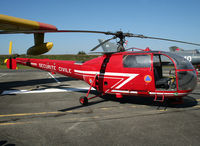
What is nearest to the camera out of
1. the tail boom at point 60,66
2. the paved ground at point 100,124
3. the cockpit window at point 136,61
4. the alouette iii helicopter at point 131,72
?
the paved ground at point 100,124

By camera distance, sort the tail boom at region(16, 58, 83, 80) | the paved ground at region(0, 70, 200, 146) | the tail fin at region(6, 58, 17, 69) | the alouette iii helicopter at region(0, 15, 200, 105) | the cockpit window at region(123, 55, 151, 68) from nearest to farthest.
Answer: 1. the paved ground at region(0, 70, 200, 146)
2. the alouette iii helicopter at region(0, 15, 200, 105)
3. the cockpit window at region(123, 55, 151, 68)
4. the tail boom at region(16, 58, 83, 80)
5. the tail fin at region(6, 58, 17, 69)

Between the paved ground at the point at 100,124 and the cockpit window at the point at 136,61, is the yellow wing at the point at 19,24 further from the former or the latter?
the cockpit window at the point at 136,61

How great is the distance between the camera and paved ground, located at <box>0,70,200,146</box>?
421cm

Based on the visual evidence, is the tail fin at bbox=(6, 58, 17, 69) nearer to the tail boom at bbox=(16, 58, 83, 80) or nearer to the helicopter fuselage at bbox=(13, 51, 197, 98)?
the tail boom at bbox=(16, 58, 83, 80)

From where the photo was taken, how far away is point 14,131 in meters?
4.74

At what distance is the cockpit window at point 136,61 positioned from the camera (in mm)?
6871

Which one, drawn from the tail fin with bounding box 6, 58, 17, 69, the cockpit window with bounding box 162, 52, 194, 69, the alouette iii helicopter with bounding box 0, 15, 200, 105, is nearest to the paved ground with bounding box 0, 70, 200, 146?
the alouette iii helicopter with bounding box 0, 15, 200, 105

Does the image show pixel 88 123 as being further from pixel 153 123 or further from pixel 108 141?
pixel 153 123

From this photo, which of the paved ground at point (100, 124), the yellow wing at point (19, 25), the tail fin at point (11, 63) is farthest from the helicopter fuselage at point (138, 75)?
the tail fin at point (11, 63)

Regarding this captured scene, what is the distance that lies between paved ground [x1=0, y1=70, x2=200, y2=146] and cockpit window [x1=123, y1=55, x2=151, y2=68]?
1923mm

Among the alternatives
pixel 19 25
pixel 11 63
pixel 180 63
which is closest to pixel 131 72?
pixel 180 63

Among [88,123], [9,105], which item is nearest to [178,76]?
[88,123]

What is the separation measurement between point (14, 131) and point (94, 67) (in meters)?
4.82

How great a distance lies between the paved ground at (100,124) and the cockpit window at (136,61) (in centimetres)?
192
